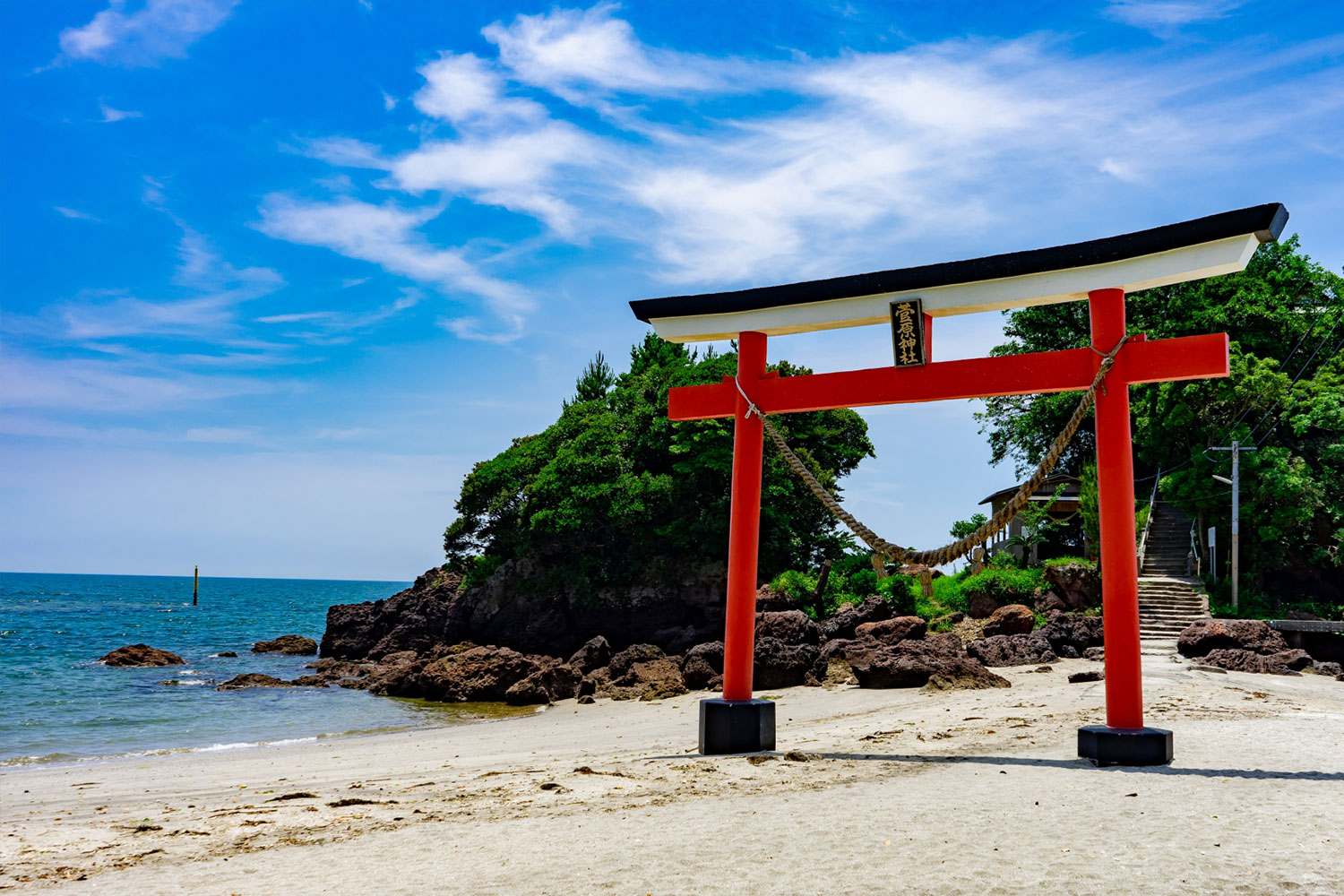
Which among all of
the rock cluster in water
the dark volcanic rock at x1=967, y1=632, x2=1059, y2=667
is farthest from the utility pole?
the rock cluster in water

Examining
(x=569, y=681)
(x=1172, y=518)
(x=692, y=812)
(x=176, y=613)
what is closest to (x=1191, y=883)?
(x=692, y=812)

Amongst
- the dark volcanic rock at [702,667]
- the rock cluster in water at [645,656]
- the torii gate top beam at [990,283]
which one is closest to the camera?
the torii gate top beam at [990,283]

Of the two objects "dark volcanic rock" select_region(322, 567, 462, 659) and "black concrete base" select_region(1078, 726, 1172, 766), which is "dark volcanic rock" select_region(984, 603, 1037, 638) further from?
"dark volcanic rock" select_region(322, 567, 462, 659)

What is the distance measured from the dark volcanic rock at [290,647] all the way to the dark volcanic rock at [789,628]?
87.9 ft

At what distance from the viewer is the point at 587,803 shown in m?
7.42

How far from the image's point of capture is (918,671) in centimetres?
1538

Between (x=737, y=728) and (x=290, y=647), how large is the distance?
36719mm

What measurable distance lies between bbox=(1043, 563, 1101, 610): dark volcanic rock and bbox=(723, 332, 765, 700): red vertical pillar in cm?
1750

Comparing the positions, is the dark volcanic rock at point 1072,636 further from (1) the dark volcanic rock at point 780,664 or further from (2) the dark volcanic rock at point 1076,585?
(1) the dark volcanic rock at point 780,664

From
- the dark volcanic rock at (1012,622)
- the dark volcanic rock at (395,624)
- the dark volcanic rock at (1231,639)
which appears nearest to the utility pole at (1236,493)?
the dark volcanic rock at (1231,639)

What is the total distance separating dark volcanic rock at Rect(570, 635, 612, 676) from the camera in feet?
78.3

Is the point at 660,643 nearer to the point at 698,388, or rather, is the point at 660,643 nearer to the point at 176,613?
the point at 698,388

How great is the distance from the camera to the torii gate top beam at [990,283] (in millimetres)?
7961

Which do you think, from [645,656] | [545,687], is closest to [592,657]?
[645,656]
